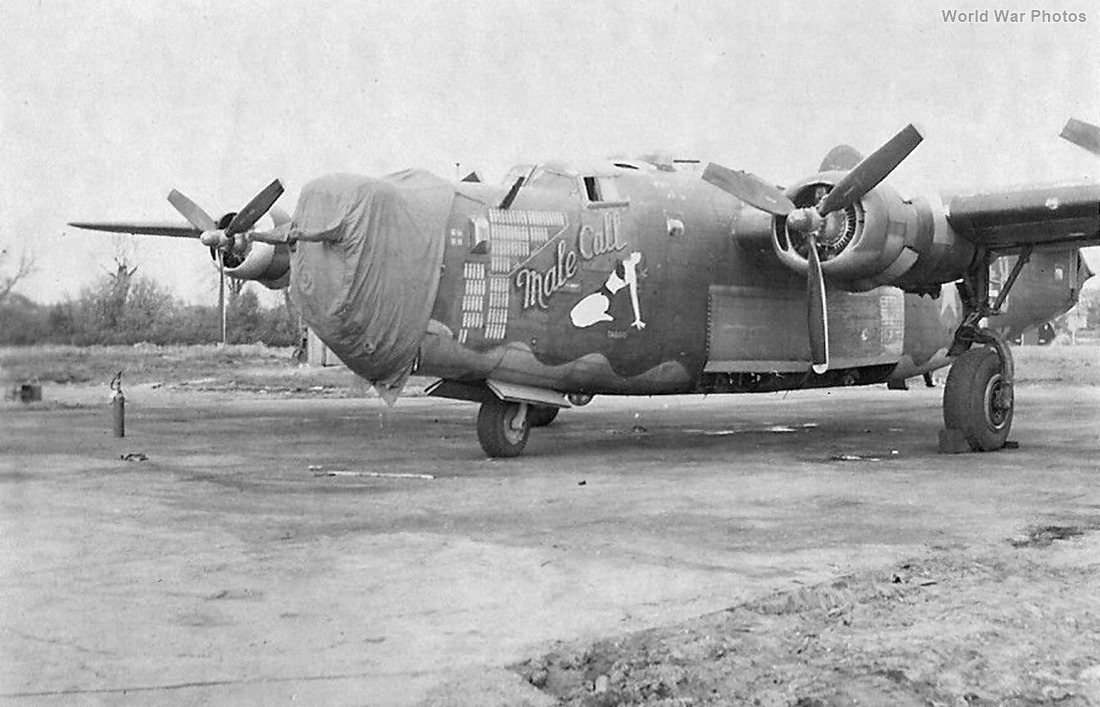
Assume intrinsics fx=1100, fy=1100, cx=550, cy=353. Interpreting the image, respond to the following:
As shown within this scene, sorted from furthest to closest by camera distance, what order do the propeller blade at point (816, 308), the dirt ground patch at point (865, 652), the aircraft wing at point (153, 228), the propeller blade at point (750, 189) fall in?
the aircraft wing at point (153, 228) < the propeller blade at point (816, 308) < the propeller blade at point (750, 189) < the dirt ground patch at point (865, 652)

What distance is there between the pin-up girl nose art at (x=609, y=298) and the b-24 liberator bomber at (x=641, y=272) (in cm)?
3

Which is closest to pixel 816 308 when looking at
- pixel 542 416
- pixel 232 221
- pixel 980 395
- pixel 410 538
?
pixel 980 395

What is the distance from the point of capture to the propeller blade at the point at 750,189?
527 inches

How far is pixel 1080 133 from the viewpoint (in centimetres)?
1086

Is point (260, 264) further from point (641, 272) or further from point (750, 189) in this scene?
point (750, 189)

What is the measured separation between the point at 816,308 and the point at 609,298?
102 inches

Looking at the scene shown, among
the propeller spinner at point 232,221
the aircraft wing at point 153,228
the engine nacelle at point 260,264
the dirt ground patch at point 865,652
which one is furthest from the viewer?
the aircraft wing at point 153,228

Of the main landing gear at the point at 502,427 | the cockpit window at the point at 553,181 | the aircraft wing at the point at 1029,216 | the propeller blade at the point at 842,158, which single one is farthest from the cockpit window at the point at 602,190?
the aircraft wing at the point at 1029,216

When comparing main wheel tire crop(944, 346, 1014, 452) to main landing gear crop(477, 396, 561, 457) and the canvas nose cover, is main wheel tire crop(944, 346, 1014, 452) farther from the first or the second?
the canvas nose cover

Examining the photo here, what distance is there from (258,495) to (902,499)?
608 cm

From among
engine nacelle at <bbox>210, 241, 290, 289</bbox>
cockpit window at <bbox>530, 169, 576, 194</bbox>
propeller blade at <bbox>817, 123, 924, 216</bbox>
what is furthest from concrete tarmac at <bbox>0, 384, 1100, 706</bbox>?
cockpit window at <bbox>530, 169, 576, 194</bbox>

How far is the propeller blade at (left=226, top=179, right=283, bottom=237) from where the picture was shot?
1452cm

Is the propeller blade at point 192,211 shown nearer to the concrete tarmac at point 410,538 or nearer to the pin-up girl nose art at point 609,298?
the concrete tarmac at point 410,538

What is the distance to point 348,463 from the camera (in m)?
13.5
